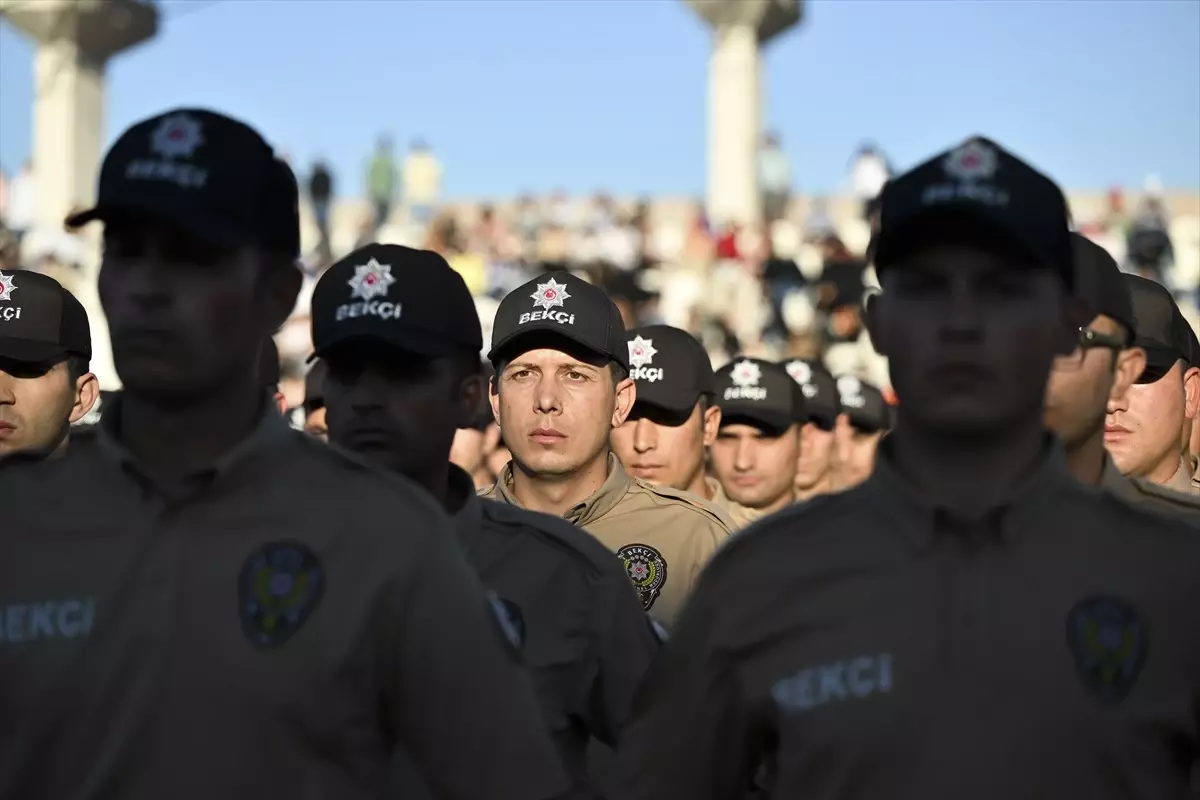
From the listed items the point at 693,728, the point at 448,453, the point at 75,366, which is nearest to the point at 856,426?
the point at 75,366

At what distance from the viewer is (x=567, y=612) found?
4.73m

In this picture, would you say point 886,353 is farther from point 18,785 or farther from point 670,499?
point 670,499

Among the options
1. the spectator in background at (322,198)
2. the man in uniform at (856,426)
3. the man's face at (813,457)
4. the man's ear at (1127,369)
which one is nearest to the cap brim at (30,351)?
the man's ear at (1127,369)

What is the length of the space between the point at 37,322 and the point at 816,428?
593 cm

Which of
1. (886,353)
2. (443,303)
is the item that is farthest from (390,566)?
(443,303)

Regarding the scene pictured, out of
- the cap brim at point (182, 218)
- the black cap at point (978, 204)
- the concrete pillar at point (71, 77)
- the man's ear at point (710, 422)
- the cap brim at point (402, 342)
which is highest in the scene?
the concrete pillar at point (71, 77)

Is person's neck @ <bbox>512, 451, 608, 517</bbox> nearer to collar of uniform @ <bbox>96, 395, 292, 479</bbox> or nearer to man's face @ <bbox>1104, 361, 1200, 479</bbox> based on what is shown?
man's face @ <bbox>1104, 361, 1200, 479</bbox>

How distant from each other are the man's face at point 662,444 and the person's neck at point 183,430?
5.43m

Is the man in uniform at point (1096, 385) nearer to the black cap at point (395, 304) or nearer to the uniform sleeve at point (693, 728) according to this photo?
the black cap at point (395, 304)

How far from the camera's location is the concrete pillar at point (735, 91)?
128 ft

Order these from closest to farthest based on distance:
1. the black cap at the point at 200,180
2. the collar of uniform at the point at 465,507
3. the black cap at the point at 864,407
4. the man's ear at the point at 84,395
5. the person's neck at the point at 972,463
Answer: the black cap at the point at 200,180
the person's neck at the point at 972,463
the collar of uniform at the point at 465,507
the man's ear at the point at 84,395
the black cap at the point at 864,407

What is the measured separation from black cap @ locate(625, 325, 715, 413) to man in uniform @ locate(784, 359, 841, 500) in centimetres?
291

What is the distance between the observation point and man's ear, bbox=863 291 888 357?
3.32 metres

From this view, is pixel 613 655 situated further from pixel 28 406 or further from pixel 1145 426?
pixel 28 406
